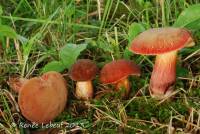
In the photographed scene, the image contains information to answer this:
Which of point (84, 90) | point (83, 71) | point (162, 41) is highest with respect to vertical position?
point (162, 41)

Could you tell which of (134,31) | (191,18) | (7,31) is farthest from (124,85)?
(7,31)

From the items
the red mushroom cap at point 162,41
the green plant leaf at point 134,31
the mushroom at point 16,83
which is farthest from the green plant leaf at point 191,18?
the mushroom at point 16,83

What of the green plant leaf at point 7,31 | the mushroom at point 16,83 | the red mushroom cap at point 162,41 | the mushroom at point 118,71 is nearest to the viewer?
the red mushroom cap at point 162,41

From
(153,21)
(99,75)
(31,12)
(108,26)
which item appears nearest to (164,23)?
(153,21)

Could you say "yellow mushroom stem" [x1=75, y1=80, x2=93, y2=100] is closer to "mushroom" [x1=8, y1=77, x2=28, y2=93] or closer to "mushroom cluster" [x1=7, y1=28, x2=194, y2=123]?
"mushroom cluster" [x1=7, y1=28, x2=194, y2=123]

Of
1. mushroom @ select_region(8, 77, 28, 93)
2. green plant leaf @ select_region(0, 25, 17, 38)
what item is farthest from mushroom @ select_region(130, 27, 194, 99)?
green plant leaf @ select_region(0, 25, 17, 38)

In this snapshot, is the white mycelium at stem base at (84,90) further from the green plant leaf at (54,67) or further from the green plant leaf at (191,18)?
the green plant leaf at (191,18)

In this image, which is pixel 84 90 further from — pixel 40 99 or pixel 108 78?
pixel 40 99

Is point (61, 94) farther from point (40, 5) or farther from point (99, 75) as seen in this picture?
point (40, 5)
